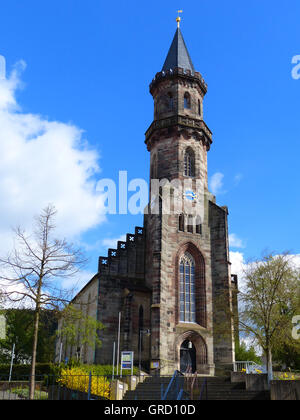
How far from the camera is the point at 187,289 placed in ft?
102

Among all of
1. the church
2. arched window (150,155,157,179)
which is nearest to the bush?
the church

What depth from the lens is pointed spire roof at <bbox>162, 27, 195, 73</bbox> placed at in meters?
38.5

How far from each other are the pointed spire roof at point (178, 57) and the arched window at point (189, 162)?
26.6 ft

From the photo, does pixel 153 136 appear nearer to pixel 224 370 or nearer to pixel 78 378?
pixel 224 370

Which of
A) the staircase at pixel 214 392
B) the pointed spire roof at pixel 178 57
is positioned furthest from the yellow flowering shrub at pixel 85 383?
the pointed spire roof at pixel 178 57

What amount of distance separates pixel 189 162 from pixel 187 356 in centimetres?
1495

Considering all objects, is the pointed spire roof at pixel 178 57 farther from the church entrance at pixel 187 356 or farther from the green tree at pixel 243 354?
the green tree at pixel 243 354

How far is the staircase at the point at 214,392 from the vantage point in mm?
18625

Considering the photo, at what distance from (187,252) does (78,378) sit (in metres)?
15.5

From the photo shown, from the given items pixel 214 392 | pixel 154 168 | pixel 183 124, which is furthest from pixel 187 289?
pixel 183 124

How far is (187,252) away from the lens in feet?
105

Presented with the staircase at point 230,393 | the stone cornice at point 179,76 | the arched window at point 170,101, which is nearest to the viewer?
the staircase at point 230,393
